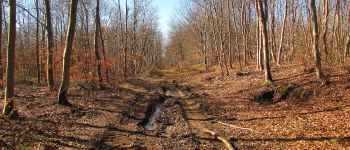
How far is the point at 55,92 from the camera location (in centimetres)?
1930

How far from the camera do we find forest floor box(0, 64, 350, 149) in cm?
1030

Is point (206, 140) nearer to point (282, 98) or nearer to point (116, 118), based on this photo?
point (116, 118)

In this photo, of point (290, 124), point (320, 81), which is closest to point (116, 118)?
point (290, 124)

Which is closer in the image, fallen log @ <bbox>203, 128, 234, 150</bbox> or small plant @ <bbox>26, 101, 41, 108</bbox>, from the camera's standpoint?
fallen log @ <bbox>203, 128, 234, 150</bbox>

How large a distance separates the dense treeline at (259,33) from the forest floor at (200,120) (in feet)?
7.96

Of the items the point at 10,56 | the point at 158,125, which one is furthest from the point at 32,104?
the point at 158,125

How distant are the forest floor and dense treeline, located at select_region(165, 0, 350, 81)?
95.5 inches

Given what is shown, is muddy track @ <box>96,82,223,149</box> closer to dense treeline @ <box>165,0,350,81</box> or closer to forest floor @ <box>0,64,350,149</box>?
forest floor @ <box>0,64,350,149</box>

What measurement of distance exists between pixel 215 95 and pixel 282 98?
5484 millimetres

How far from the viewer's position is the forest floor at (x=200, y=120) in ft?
33.8

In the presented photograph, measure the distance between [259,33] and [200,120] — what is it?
12.7m

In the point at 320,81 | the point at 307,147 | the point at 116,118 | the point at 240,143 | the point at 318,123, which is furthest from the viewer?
the point at 320,81

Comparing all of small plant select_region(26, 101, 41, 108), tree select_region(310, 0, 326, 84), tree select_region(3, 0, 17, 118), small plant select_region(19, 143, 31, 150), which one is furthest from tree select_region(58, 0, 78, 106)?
tree select_region(310, 0, 326, 84)

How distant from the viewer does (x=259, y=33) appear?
80.9ft
